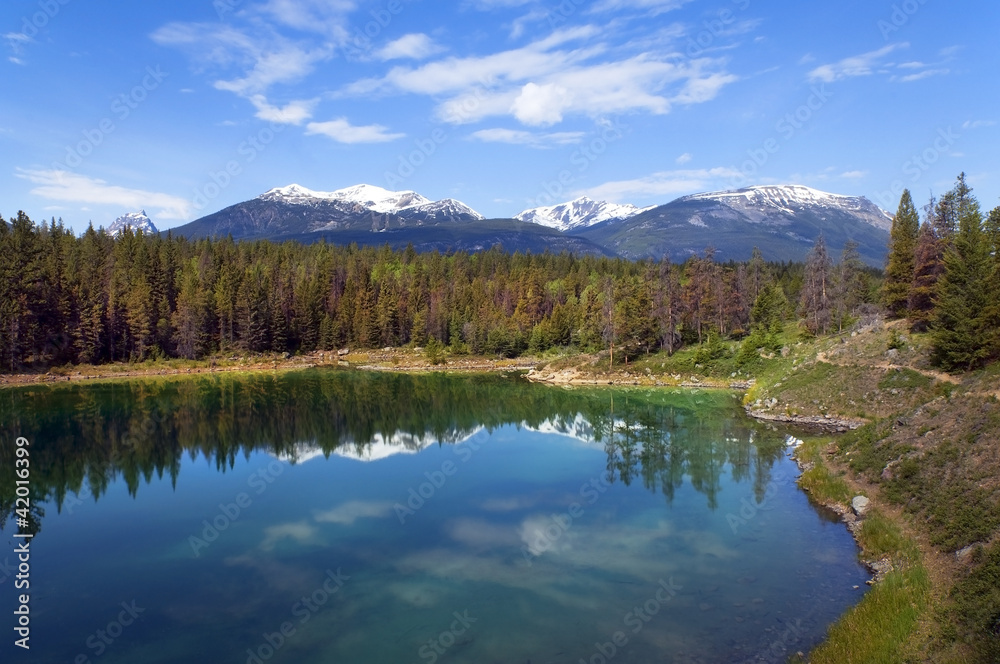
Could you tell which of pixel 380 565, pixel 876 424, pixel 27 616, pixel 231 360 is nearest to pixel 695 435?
pixel 876 424

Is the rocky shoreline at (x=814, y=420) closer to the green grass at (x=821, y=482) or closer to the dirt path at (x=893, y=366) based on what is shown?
the dirt path at (x=893, y=366)

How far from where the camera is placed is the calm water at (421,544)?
658 inches

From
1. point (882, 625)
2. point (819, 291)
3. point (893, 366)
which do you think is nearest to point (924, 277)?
point (893, 366)

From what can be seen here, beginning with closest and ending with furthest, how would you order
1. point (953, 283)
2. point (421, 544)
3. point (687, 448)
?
point (421, 544), point (953, 283), point (687, 448)

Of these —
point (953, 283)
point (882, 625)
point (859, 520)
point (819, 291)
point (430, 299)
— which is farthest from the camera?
point (430, 299)

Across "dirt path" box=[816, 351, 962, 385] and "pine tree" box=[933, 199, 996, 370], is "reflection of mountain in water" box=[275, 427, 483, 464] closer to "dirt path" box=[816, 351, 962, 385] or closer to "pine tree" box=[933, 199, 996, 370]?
"dirt path" box=[816, 351, 962, 385]

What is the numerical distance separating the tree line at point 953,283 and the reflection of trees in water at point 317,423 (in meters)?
12.3

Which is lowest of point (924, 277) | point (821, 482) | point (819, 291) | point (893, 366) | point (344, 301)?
point (821, 482)

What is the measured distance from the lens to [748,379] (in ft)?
223

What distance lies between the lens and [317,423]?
52.0 metres

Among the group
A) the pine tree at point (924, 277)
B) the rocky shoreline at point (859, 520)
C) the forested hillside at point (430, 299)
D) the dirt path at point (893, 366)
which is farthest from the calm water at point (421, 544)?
the forested hillside at point (430, 299)

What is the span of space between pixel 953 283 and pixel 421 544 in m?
34.2

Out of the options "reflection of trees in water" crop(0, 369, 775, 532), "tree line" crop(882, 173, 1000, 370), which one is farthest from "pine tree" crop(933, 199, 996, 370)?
"reflection of trees in water" crop(0, 369, 775, 532)

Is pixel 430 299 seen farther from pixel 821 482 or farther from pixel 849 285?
pixel 821 482
